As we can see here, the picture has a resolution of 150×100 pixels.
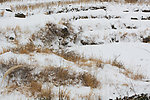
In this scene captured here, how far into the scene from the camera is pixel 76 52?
13.8ft

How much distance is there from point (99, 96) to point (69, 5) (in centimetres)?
573

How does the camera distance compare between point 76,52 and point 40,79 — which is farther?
point 76,52

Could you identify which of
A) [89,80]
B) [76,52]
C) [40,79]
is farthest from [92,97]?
[76,52]

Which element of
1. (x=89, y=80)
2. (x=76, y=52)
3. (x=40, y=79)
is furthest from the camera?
(x=76, y=52)

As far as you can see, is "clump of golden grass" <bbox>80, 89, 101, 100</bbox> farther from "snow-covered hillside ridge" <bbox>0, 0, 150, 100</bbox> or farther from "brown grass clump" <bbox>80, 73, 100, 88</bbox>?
"brown grass clump" <bbox>80, 73, 100, 88</bbox>

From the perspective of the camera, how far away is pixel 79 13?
6309mm

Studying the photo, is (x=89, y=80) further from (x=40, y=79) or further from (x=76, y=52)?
(x=76, y=52)

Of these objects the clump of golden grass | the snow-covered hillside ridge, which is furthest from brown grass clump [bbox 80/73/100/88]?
the clump of golden grass

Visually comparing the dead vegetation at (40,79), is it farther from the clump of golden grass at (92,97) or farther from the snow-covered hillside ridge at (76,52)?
the clump of golden grass at (92,97)

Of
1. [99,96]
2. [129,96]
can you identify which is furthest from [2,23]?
[129,96]

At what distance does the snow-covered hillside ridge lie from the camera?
86.0 inches

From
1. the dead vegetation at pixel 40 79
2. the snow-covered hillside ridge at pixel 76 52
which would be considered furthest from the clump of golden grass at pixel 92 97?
the dead vegetation at pixel 40 79

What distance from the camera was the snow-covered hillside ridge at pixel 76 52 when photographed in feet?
7.17

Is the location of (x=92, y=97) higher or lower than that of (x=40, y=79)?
lower
